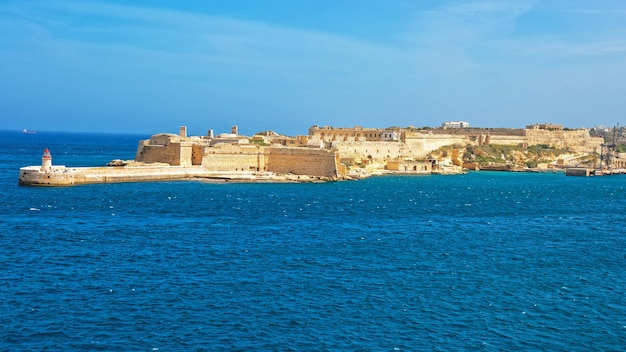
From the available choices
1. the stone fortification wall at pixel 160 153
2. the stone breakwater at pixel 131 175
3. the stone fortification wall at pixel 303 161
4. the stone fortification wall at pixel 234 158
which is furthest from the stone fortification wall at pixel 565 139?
the stone fortification wall at pixel 160 153

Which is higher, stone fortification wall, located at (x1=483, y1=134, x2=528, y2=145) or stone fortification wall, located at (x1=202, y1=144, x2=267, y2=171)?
stone fortification wall, located at (x1=483, y1=134, x2=528, y2=145)

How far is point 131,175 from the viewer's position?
36.5 m

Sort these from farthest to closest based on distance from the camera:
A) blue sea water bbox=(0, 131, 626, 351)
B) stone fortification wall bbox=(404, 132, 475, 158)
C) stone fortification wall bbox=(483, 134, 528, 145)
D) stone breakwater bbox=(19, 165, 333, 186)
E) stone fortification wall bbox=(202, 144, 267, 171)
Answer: stone fortification wall bbox=(483, 134, 528, 145)
stone fortification wall bbox=(404, 132, 475, 158)
stone fortification wall bbox=(202, 144, 267, 171)
stone breakwater bbox=(19, 165, 333, 186)
blue sea water bbox=(0, 131, 626, 351)

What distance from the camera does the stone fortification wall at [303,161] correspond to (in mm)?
41500

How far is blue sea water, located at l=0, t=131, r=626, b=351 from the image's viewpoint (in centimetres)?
1186

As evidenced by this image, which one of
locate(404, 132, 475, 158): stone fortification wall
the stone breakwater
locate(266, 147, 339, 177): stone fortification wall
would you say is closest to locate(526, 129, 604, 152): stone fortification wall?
locate(404, 132, 475, 158): stone fortification wall

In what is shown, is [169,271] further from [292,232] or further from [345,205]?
[345,205]

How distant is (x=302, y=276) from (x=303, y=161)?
26163mm

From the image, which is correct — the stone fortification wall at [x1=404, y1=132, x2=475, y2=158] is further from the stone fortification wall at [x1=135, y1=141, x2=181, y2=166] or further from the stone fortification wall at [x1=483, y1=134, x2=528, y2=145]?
the stone fortification wall at [x1=135, y1=141, x2=181, y2=166]

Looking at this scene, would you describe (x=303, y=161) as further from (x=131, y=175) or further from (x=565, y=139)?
(x=565, y=139)

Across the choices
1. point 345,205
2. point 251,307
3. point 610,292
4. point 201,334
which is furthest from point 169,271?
point 345,205

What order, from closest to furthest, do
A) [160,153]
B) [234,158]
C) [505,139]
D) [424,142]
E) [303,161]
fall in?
[234,158] < [303,161] < [160,153] < [424,142] < [505,139]

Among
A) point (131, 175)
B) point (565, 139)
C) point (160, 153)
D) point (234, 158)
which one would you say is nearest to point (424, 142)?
point (234, 158)

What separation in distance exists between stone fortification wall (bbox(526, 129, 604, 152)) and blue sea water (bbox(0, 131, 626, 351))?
45.8m
